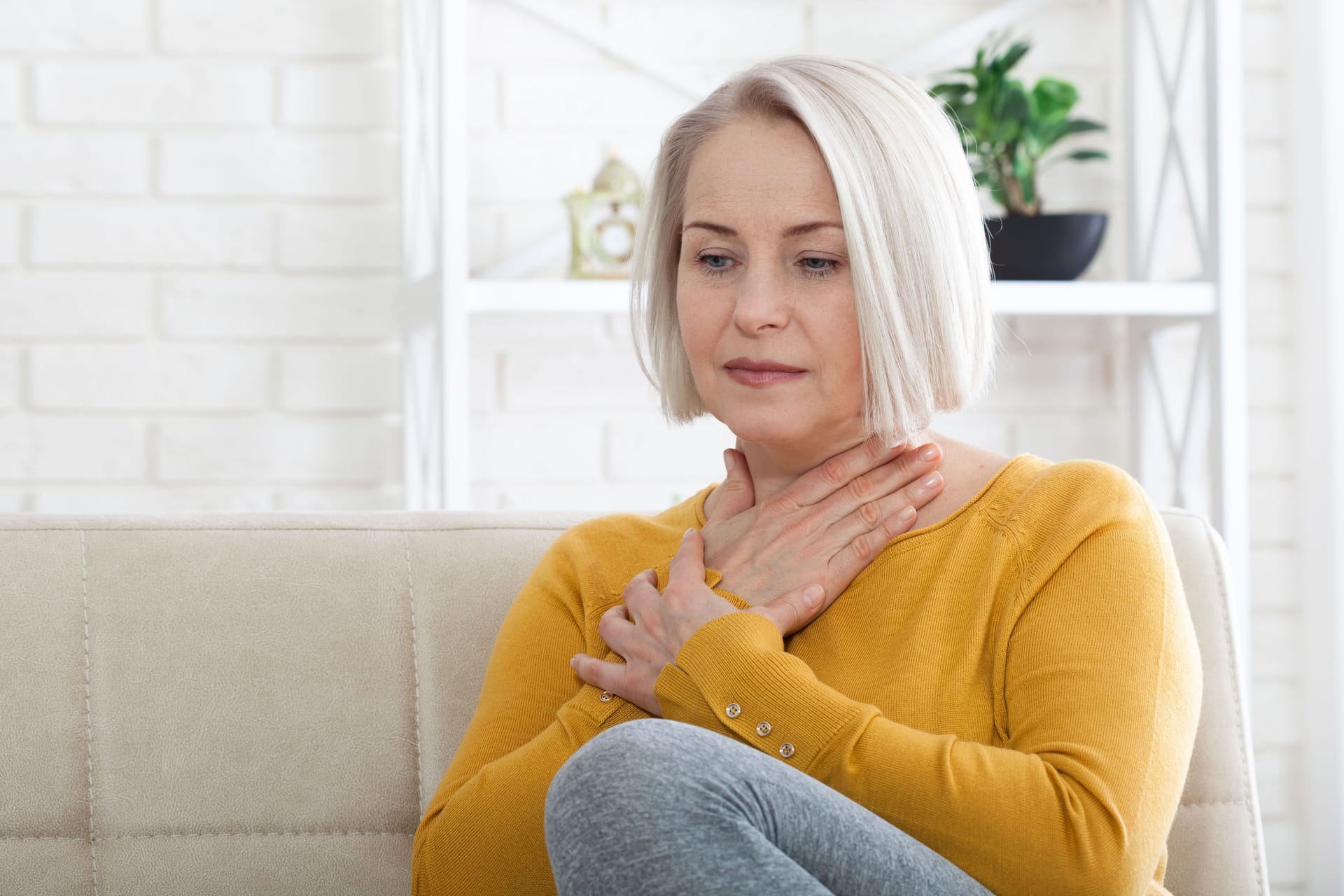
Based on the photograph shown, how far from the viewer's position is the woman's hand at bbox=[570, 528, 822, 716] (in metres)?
1.14

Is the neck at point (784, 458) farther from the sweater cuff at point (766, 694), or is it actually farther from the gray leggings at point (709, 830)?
the gray leggings at point (709, 830)

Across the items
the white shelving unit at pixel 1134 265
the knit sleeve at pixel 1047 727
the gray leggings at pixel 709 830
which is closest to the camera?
the gray leggings at pixel 709 830

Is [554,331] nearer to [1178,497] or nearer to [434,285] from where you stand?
[434,285]

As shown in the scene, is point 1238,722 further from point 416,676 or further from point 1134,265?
point 1134,265

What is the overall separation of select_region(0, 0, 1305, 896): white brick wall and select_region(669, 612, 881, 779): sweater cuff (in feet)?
3.26

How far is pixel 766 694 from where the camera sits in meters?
1.02

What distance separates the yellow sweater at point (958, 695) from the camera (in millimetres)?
943

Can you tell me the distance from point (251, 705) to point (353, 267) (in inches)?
39.2

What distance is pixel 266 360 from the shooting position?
85.1 inches

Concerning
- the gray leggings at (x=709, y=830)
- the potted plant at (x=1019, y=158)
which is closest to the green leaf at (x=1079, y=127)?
the potted plant at (x=1019, y=158)

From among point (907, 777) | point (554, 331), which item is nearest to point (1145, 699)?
point (907, 777)

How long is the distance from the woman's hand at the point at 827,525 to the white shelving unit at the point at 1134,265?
712 millimetres

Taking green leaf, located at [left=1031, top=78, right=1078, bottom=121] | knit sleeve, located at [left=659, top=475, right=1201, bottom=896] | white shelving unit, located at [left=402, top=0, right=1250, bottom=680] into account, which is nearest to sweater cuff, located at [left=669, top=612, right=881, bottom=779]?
knit sleeve, located at [left=659, top=475, right=1201, bottom=896]

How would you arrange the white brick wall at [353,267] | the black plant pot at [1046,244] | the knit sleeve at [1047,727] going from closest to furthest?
the knit sleeve at [1047,727] < the black plant pot at [1046,244] < the white brick wall at [353,267]
